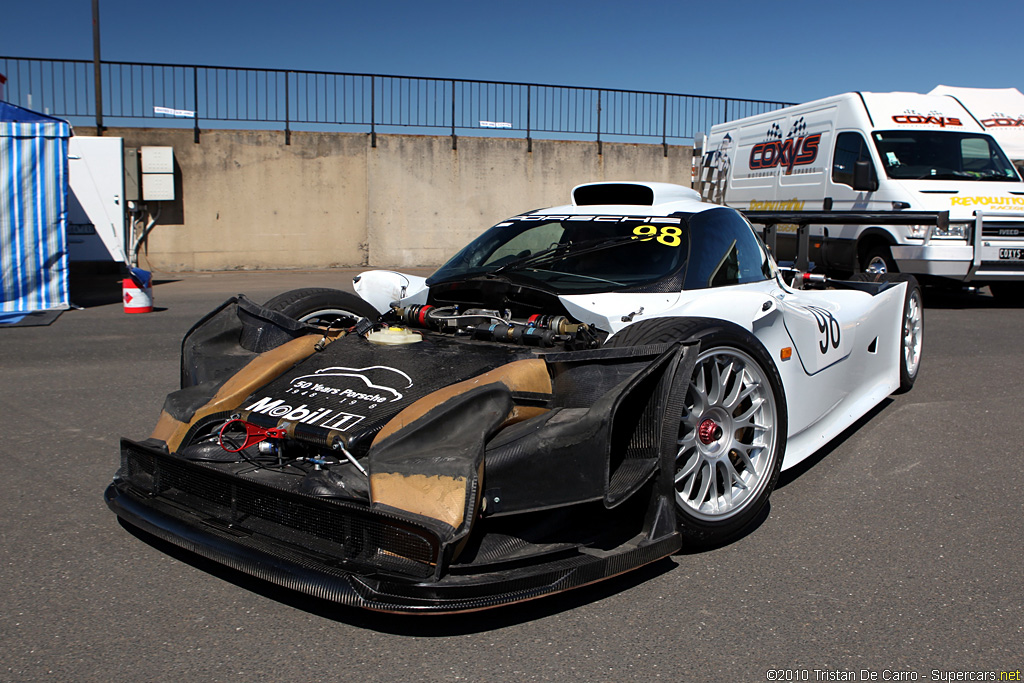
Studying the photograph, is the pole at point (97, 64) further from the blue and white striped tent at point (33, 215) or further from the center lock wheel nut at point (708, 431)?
the center lock wheel nut at point (708, 431)

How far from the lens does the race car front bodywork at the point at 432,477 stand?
2590mm

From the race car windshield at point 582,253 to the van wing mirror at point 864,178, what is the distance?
733cm

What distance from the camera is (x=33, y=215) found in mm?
11070

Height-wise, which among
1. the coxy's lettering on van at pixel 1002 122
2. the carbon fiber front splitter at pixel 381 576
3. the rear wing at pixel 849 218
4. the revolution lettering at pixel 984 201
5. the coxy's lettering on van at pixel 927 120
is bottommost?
the carbon fiber front splitter at pixel 381 576

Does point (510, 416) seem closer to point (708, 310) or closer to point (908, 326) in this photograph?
point (708, 310)

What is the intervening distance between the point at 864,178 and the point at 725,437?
861 centimetres

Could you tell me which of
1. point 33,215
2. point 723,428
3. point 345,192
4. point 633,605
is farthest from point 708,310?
point 345,192

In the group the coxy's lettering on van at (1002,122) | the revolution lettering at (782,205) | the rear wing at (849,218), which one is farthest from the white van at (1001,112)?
the rear wing at (849,218)

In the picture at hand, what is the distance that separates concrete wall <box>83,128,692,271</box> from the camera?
17766 mm

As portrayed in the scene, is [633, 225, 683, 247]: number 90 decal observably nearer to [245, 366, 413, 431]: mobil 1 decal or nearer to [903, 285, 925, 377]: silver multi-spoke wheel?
[245, 366, 413, 431]: mobil 1 decal

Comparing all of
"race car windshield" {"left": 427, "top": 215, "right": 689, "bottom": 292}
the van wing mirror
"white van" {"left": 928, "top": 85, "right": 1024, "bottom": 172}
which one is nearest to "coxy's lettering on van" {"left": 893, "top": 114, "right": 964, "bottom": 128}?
the van wing mirror

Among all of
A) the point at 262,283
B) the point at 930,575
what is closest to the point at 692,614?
the point at 930,575

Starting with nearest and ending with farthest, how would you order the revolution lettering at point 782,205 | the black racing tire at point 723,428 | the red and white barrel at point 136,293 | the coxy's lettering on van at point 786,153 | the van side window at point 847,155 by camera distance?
the black racing tire at point 723,428, the red and white barrel at point 136,293, the van side window at point 847,155, the coxy's lettering on van at point 786,153, the revolution lettering at point 782,205

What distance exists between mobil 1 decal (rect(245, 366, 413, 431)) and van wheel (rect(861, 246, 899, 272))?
9087mm
